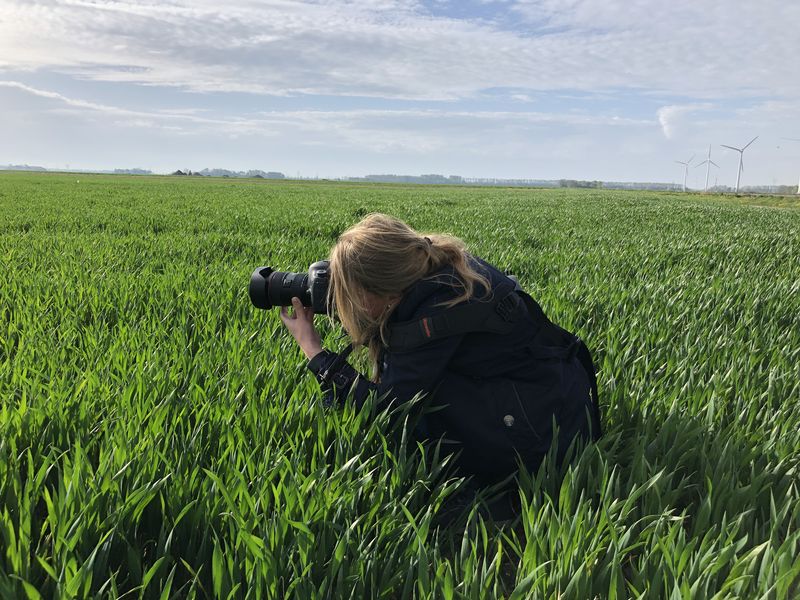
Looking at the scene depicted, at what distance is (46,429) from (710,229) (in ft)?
37.8

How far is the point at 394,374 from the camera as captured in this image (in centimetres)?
187

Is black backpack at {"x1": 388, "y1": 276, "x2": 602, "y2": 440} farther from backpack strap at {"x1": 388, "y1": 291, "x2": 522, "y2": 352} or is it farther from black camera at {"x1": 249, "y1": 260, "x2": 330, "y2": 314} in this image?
black camera at {"x1": 249, "y1": 260, "x2": 330, "y2": 314}

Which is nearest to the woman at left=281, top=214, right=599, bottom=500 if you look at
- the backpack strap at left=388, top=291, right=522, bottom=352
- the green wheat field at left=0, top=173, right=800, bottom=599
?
the backpack strap at left=388, top=291, right=522, bottom=352

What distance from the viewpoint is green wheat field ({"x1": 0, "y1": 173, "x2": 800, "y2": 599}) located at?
117 centimetres

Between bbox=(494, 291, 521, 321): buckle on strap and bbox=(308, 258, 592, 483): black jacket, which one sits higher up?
bbox=(494, 291, 521, 321): buckle on strap

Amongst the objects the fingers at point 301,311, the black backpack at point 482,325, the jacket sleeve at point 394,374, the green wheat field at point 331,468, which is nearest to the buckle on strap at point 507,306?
the black backpack at point 482,325

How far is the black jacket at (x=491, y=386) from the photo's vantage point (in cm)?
178

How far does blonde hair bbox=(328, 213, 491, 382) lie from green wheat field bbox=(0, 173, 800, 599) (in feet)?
1.14

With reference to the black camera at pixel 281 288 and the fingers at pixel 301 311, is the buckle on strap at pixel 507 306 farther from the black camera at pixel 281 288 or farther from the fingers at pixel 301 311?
the fingers at pixel 301 311

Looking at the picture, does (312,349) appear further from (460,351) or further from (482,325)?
(482,325)

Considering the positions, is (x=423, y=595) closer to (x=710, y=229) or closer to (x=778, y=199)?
(x=710, y=229)

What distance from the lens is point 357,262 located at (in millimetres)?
1814

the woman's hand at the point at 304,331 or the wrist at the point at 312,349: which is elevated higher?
the woman's hand at the point at 304,331

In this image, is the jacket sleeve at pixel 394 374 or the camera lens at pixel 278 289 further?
the camera lens at pixel 278 289
